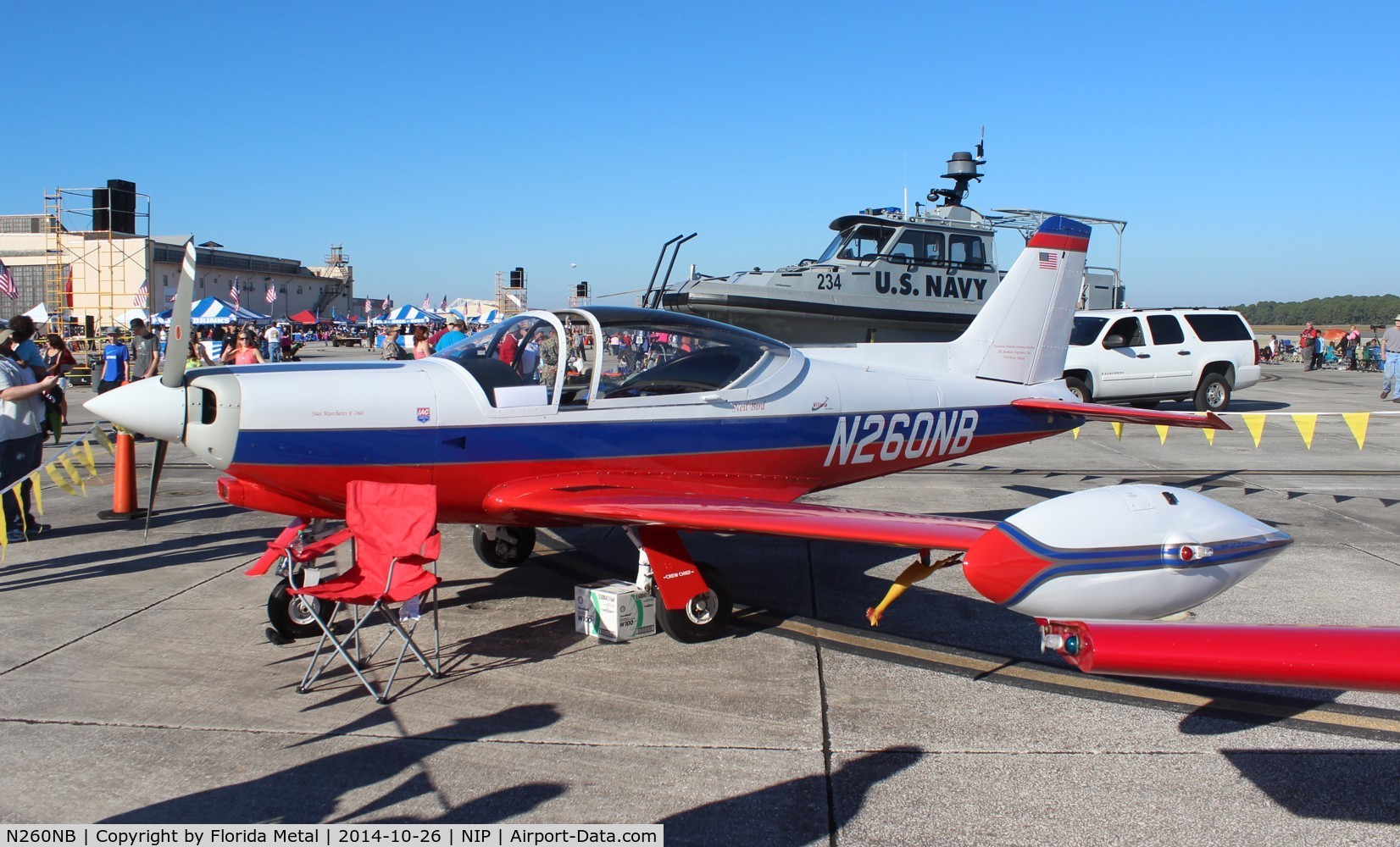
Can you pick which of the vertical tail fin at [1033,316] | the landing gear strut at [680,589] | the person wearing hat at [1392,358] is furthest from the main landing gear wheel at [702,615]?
the person wearing hat at [1392,358]

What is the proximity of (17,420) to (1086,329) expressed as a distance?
640 inches

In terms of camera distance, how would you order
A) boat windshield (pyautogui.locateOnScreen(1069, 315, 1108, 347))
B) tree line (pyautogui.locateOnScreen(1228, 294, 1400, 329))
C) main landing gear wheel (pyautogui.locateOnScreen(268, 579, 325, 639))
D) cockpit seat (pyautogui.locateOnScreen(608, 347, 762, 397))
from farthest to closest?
tree line (pyautogui.locateOnScreen(1228, 294, 1400, 329)), boat windshield (pyautogui.locateOnScreen(1069, 315, 1108, 347)), cockpit seat (pyautogui.locateOnScreen(608, 347, 762, 397)), main landing gear wheel (pyautogui.locateOnScreen(268, 579, 325, 639))

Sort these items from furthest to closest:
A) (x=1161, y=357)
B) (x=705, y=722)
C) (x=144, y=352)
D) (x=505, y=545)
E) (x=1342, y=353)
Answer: (x=1342, y=353) < (x=1161, y=357) < (x=144, y=352) < (x=505, y=545) < (x=705, y=722)

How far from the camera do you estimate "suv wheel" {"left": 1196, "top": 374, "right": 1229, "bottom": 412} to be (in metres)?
17.6

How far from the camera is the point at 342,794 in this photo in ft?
12.2

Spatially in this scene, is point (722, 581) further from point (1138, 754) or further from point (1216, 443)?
point (1216, 443)

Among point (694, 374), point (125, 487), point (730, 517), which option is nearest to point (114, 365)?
point (125, 487)

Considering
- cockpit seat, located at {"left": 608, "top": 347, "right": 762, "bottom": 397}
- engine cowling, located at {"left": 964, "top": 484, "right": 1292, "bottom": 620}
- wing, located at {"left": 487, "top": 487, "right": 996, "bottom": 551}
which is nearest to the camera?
engine cowling, located at {"left": 964, "top": 484, "right": 1292, "bottom": 620}

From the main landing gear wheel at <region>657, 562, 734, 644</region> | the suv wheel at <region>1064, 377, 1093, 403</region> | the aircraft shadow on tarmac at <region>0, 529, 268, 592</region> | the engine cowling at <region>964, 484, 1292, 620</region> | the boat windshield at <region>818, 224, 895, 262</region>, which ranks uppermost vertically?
the boat windshield at <region>818, 224, 895, 262</region>

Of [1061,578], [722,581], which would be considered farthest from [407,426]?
[1061,578]

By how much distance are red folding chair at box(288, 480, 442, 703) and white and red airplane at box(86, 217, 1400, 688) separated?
21cm

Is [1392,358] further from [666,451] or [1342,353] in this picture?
[666,451]

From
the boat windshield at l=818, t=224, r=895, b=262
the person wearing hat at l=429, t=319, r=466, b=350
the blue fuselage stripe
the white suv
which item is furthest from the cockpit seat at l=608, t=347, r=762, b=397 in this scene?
the boat windshield at l=818, t=224, r=895, b=262

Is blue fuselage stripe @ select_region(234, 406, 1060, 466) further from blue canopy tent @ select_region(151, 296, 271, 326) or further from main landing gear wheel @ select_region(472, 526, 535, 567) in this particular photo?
blue canopy tent @ select_region(151, 296, 271, 326)
